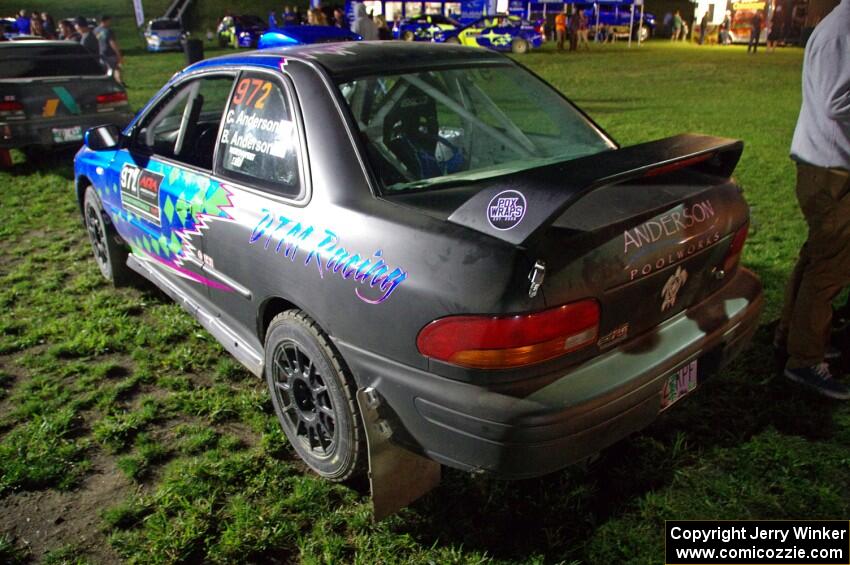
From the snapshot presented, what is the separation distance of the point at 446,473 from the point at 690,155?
60.1 inches

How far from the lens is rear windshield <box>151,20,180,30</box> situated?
85.3 feet

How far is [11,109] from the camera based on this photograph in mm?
→ 7070

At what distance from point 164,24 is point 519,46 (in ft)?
48.6

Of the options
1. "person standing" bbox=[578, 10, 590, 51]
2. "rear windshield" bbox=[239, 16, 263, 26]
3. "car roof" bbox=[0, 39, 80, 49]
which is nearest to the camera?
"car roof" bbox=[0, 39, 80, 49]

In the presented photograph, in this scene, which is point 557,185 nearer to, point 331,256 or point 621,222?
point 621,222

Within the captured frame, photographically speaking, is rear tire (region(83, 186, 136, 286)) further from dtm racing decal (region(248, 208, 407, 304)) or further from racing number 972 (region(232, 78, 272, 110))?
dtm racing decal (region(248, 208, 407, 304))

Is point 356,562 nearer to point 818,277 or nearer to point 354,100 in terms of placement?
point 354,100

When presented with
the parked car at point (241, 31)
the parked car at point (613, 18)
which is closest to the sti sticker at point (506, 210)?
the parked car at point (241, 31)

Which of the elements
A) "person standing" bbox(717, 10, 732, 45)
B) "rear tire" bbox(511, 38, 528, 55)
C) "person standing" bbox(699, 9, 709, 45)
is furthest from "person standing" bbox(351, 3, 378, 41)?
"person standing" bbox(717, 10, 732, 45)

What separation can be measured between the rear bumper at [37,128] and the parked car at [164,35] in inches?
817

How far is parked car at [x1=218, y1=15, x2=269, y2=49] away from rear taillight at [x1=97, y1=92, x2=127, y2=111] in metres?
18.8

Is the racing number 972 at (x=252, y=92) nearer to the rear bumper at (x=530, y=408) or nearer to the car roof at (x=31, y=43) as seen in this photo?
the rear bumper at (x=530, y=408)

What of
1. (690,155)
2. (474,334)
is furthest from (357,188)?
(690,155)

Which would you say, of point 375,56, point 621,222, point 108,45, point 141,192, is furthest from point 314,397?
point 108,45
